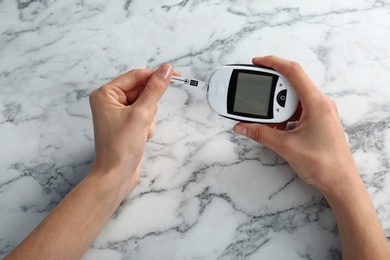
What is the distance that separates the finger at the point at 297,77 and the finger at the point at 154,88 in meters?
0.22

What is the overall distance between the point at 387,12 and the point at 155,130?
2.08 ft

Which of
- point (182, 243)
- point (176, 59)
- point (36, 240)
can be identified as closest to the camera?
point (36, 240)

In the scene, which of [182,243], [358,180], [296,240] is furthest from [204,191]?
[358,180]

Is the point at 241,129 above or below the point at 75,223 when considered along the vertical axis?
above

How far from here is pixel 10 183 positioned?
1.04 m

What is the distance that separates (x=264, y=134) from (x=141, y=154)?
0.83ft

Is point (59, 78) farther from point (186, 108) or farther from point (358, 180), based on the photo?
point (358, 180)

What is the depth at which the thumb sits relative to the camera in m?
0.96

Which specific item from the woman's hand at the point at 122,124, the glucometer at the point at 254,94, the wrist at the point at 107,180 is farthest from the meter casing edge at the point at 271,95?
the wrist at the point at 107,180

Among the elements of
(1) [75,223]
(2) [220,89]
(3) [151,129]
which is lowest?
(1) [75,223]

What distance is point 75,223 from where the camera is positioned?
2.97ft

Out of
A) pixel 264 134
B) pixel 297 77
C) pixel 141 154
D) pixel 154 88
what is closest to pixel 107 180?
pixel 141 154

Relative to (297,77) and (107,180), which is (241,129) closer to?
(297,77)

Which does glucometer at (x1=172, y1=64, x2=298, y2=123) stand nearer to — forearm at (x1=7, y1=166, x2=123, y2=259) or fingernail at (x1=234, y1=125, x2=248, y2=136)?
fingernail at (x1=234, y1=125, x2=248, y2=136)
